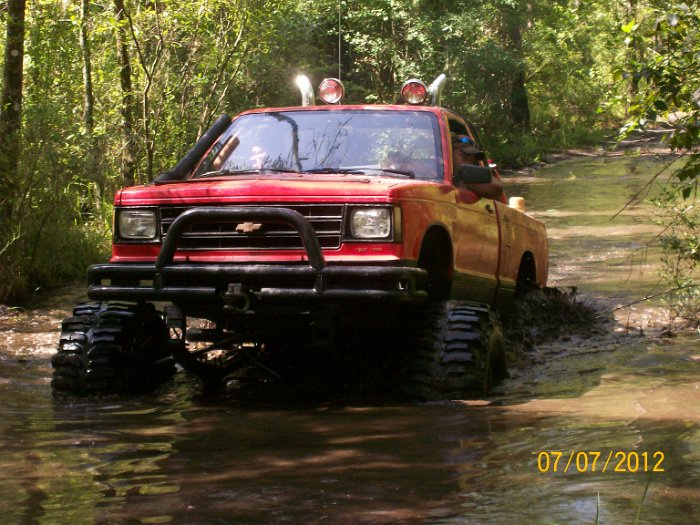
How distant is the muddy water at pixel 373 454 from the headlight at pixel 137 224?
3.28ft

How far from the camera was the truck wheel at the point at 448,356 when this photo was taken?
6055 millimetres

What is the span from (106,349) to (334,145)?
193 cm

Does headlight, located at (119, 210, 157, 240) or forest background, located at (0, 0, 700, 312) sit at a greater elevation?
forest background, located at (0, 0, 700, 312)

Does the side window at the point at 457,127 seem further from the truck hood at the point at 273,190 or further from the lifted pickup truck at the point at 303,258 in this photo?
the truck hood at the point at 273,190

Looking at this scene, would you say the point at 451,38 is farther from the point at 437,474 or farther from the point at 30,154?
the point at 437,474

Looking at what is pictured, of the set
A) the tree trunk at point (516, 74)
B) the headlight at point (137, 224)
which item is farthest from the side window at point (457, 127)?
the tree trunk at point (516, 74)

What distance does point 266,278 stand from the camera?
232 inches

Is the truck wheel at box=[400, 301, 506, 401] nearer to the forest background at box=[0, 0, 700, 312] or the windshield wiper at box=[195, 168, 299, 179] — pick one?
the windshield wiper at box=[195, 168, 299, 179]

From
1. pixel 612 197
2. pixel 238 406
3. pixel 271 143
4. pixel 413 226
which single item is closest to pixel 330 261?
pixel 413 226

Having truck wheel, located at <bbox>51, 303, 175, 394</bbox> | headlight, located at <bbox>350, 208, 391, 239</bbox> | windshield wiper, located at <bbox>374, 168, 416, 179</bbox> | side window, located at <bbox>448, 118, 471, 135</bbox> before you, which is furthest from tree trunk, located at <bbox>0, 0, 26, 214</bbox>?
headlight, located at <bbox>350, 208, 391, 239</bbox>

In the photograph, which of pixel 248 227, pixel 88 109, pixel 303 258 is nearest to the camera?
pixel 303 258

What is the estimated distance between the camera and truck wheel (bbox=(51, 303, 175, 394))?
21.4ft

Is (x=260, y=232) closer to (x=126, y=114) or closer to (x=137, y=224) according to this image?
(x=137, y=224)
